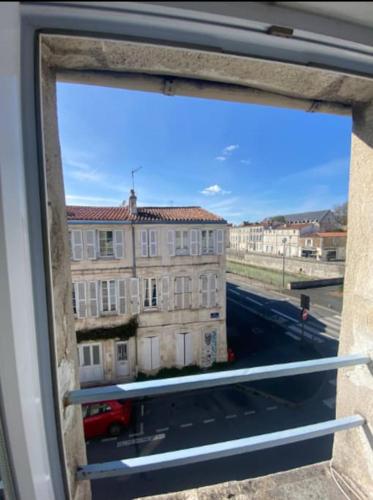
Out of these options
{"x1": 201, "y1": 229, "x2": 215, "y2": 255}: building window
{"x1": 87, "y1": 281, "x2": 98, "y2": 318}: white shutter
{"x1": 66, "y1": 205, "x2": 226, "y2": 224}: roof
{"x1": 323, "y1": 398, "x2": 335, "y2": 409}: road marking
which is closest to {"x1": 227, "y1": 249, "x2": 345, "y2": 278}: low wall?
{"x1": 323, "y1": 398, "x2": 335, "y2": 409}: road marking

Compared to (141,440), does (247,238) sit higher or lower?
higher

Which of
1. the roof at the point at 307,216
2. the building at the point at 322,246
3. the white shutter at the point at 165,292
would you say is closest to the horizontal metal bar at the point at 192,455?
the white shutter at the point at 165,292

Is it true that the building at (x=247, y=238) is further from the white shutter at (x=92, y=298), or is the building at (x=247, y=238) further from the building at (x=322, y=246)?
the white shutter at (x=92, y=298)

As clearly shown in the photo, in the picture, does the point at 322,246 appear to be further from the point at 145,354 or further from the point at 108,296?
the point at 108,296

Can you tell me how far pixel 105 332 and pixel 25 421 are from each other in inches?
257

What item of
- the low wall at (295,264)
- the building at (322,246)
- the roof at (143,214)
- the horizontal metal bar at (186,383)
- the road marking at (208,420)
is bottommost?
the road marking at (208,420)

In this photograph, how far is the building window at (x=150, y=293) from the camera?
6.64 metres

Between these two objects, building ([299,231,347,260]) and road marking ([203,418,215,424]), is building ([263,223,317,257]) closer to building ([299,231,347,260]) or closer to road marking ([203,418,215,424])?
building ([299,231,347,260])

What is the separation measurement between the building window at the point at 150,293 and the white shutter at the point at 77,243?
5.83 ft

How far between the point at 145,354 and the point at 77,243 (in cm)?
356

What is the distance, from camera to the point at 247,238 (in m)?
21.7

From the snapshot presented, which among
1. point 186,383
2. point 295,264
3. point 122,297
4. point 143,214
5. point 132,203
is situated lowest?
point 295,264

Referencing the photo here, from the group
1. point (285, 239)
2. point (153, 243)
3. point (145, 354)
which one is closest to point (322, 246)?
point (285, 239)

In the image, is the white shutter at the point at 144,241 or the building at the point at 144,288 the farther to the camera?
the white shutter at the point at 144,241
